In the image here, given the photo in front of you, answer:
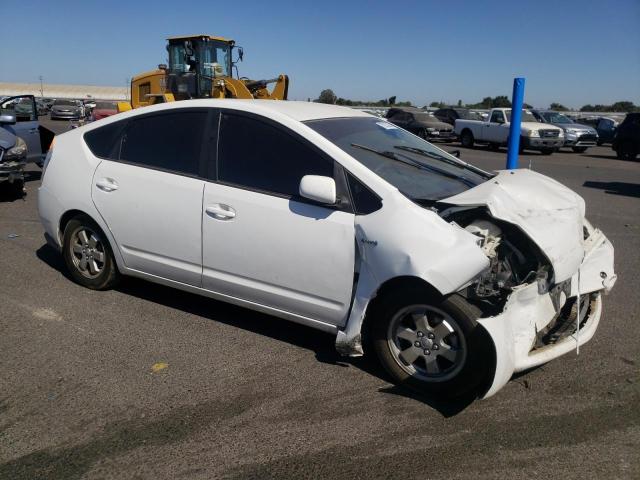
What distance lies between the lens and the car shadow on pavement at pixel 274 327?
354 cm

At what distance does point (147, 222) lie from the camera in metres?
4.45

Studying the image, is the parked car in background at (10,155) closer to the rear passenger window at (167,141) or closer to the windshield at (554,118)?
the rear passenger window at (167,141)

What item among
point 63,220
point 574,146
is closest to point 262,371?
point 63,220

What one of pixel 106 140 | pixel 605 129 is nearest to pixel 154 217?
pixel 106 140

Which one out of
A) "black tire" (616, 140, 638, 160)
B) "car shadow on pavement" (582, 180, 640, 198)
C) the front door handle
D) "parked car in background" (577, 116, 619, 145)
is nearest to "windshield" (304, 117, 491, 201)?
the front door handle

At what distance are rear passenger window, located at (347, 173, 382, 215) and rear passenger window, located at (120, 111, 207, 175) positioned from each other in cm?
128

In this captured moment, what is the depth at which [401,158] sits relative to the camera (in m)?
4.19

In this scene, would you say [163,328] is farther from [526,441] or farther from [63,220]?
[526,441]

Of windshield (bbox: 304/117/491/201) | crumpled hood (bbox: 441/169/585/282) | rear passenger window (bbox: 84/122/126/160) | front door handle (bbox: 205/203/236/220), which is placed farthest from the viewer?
rear passenger window (bbox: 84/122/126/160)

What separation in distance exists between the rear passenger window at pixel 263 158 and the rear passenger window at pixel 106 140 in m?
1.09

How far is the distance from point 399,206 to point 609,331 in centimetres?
224

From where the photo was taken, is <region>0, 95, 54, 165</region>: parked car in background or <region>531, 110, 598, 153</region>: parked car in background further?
<region>531, 110, 598, 153</region>: parked car in background

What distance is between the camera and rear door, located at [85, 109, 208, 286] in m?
4.25

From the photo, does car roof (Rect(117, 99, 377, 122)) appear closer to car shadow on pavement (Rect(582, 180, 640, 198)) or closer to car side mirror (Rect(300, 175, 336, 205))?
car side mirror (Rect(300, 175, 336, 205))
